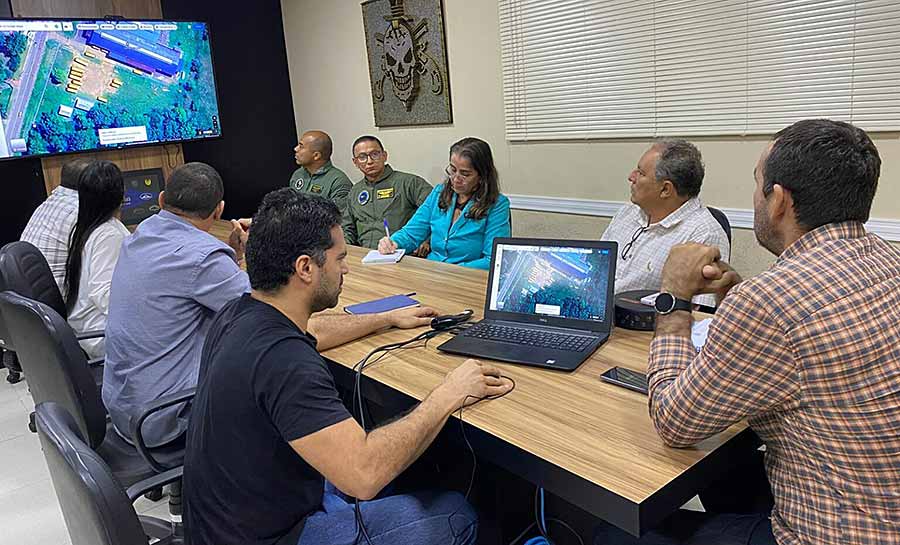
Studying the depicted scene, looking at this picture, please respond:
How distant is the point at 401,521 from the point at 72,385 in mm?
978

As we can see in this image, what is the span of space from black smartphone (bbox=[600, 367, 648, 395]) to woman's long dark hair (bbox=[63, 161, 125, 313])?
2070mm

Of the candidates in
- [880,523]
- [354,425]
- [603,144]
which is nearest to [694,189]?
[603,144]

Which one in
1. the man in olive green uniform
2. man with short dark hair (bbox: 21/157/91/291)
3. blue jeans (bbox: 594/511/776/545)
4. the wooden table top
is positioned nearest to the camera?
the wooden table top

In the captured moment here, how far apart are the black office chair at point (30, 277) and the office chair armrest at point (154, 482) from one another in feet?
3.05

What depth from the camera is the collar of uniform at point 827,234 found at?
1178mm

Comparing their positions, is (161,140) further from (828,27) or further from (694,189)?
(828,27)

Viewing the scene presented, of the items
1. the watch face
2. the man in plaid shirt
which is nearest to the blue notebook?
the watch face

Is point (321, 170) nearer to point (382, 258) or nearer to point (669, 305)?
point (382, 258)

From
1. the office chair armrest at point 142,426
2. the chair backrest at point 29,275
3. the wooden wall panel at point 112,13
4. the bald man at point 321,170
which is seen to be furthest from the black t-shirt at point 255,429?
the wooden wall panel at point 112,13

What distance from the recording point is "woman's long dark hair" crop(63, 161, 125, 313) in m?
2.63

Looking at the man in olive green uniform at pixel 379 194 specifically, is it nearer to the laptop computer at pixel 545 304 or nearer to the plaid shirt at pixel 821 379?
the laptop computer at pixel 545 304

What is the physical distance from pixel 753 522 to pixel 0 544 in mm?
2453

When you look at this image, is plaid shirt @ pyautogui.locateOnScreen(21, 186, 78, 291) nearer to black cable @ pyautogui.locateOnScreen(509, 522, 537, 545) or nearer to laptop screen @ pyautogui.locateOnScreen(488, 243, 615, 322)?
laptop screen @ pyautogui.locateOnScreen(488, 243, 615, 322)

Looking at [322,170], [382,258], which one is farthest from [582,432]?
[322,170]
